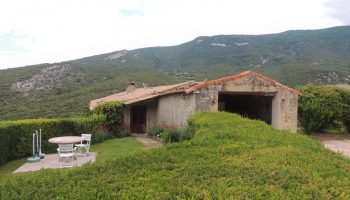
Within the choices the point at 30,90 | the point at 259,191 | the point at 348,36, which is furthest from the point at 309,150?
the point at 348,36

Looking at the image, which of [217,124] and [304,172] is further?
[217,124]

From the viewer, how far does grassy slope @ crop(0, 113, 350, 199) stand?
398cm

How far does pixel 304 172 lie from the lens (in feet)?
15.5

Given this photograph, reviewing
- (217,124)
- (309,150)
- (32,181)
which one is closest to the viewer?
(32,181)

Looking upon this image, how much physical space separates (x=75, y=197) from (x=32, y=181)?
961 mm

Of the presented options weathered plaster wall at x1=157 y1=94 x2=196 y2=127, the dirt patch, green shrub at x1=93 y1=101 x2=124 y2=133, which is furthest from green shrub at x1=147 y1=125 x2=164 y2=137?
the dirt patch

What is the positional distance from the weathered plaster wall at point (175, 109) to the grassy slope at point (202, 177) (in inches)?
404

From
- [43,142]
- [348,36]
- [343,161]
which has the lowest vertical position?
[43,142]

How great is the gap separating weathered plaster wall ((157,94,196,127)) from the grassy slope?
1027 cm

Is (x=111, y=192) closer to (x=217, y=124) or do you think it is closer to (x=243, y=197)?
(x=243, y=197)

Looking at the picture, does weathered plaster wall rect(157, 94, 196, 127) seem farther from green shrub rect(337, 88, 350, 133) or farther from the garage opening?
green shrub rect(337, 88, 350, 133)

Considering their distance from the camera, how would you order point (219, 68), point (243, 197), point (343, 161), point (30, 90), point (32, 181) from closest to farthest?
1. point (243, 197)
2. point (32, 181)
3. point (343, 161)
4. point (30, 90)
5. point (219, 68)

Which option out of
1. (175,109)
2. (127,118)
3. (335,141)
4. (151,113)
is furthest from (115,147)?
(335,141)

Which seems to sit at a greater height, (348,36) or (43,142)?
(348,36)
